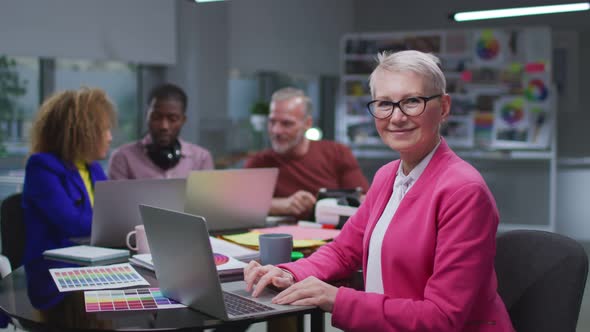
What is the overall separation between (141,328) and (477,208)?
2.64ft

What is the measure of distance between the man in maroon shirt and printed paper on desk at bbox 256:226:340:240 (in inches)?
35.7

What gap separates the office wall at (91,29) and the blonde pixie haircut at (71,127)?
2.53 meters

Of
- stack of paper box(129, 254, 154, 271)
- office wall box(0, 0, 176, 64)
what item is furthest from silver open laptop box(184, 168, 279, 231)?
office wall box(0, 0, 176, 64)

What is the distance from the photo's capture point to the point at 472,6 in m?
8.84

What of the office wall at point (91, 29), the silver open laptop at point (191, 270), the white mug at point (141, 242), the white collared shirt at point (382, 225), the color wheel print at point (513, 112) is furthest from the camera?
the color wheel print at point (513, 112)

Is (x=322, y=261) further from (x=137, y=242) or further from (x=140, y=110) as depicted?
(x=140, y=110)

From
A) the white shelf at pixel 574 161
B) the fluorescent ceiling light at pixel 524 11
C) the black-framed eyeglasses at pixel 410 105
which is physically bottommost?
the white shelf at pixel 574 161

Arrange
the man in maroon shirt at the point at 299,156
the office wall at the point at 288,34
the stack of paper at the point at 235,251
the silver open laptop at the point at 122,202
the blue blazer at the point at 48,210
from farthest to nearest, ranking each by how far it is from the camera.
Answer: the office wall at the point at 288,34
the man in maroon shirt at the point at 299,156
the blue blazer at the point at 48,210
the silver open laptop at the point at 122,202
the stack of paper at the point at 235,251

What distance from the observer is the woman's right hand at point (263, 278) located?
177cm

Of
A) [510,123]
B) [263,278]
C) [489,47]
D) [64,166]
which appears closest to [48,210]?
[64,166]

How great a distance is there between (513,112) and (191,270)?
611cm

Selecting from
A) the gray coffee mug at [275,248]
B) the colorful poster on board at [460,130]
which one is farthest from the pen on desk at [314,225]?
the colorful poster on board at [460,130]

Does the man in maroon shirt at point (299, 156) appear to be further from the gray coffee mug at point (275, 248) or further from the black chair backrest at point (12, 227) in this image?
the gray coffee mug at point (275, 248)

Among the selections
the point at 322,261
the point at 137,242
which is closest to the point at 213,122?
the point at 137,242
